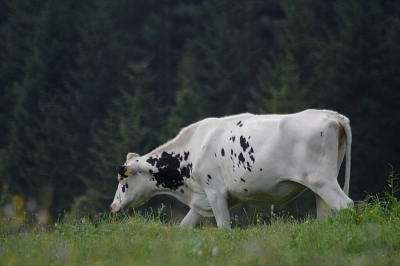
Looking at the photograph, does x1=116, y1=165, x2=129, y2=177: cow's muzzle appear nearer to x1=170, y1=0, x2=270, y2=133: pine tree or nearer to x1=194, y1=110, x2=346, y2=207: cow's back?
x1=194, y1=110, x2=346, y2=207: cow's back

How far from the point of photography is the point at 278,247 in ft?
21.7

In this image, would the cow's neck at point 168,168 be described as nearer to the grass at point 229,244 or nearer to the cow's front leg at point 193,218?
the cow's front leg at point 193,218

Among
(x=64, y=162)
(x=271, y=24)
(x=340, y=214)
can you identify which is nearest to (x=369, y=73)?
(x=271, y=24)

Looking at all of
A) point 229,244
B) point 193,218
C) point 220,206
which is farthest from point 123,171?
point 229,244

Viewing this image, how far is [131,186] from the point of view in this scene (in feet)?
37.7

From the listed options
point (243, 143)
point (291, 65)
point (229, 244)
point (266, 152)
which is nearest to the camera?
point (229, 244)

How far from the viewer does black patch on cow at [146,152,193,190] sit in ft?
35.8

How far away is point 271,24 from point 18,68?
56.2 ft

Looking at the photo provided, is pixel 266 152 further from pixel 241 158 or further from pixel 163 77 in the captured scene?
pixel 163 77

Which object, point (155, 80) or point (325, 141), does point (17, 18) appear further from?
point (325, 141)

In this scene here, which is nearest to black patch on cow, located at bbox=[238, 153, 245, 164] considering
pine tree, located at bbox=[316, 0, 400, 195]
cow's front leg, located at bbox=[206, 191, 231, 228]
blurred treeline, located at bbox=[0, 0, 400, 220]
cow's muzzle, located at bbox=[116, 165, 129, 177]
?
cow's front leg, located at bbox=[206, 191, 231, 228]

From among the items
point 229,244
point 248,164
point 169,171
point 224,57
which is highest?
point 248,164

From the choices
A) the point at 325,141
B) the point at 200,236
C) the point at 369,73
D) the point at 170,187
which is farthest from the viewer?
the point at 369,73

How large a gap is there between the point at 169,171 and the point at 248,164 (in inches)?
78.4
